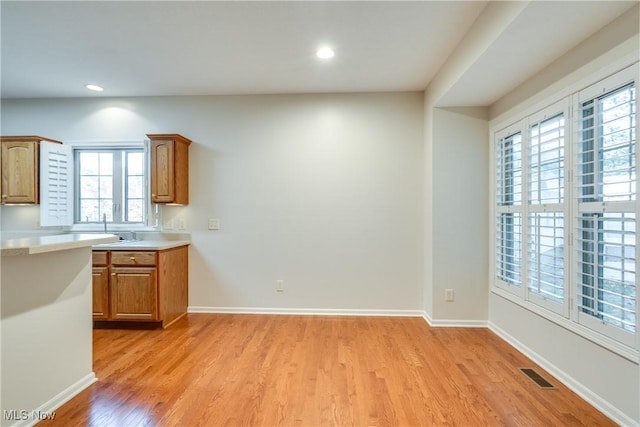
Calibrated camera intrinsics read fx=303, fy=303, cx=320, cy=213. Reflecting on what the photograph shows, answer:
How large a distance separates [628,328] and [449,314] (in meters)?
1.69

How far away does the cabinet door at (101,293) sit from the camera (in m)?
3.21

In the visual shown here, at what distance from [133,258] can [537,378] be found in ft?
12.3

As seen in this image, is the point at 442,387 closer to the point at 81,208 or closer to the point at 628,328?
the point at 628,328

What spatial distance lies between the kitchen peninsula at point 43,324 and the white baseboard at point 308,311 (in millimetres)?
1586

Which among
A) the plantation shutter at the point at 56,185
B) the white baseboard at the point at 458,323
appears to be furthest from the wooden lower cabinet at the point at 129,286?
the white baseboard at the point at 458,323

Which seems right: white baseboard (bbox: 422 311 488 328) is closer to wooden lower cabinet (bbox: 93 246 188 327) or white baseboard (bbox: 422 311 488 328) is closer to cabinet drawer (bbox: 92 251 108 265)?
wooden lower cabinet (bbox: 93 246 188 327)

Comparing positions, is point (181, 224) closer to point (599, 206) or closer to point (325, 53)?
point (325, 53)

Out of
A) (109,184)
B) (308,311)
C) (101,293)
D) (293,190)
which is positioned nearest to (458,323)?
(308,311)

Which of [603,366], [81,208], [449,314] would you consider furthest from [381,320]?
[81,208]

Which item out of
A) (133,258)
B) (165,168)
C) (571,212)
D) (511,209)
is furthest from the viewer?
(165,168)

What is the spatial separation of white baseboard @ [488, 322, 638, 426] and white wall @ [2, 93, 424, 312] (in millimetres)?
1190

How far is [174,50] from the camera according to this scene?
2717 mm

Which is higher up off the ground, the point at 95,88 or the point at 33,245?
the point at 95,88

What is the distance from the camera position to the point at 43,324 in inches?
70.6
